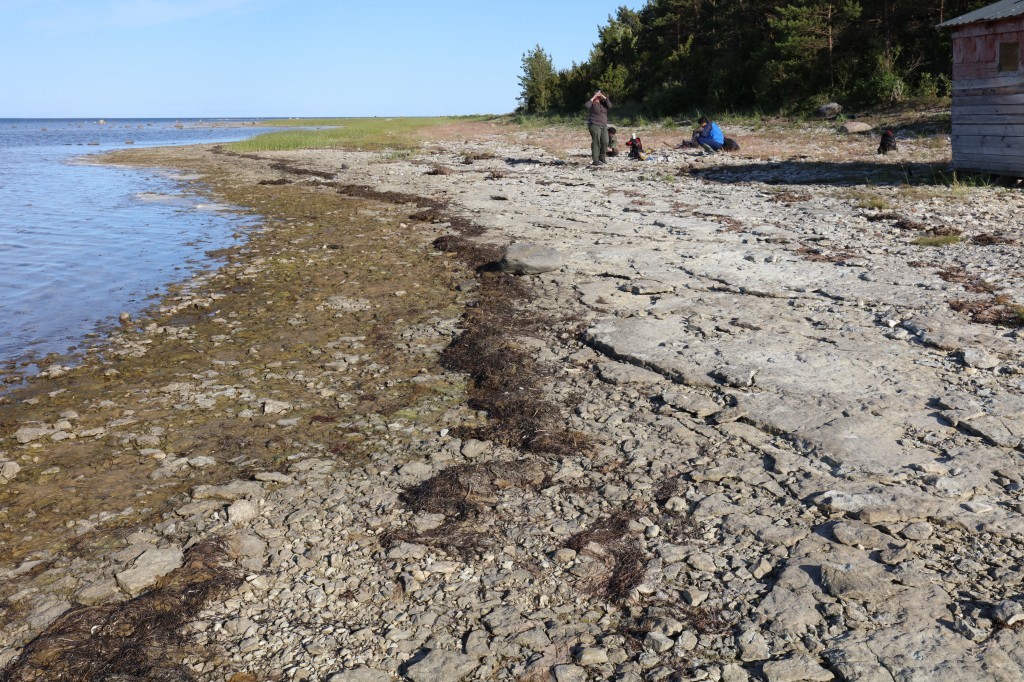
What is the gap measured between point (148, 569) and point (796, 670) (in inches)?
101

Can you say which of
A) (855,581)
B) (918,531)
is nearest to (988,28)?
(918,531)

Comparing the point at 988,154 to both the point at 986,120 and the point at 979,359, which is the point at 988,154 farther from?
the point at 979,359

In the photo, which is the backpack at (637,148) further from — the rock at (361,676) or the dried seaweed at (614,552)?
the rock at (361,676)

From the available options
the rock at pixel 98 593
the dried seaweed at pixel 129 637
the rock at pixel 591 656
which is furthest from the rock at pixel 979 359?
the rock at pixel 98 593

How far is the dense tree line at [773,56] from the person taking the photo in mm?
24516

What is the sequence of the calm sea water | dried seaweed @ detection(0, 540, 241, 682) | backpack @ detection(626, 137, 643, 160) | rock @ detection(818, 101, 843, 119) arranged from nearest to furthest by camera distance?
dried seaweed @ detection(0, 540, 241, 682)
the calm sea water
backpack @ detection(626, 137, 643, 160)
rock @ detection(818, 101, 843, 119)

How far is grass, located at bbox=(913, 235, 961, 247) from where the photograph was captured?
8477mm

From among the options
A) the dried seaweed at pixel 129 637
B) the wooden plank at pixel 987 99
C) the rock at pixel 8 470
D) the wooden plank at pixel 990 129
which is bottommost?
the dried seaweed at pixel 129 637

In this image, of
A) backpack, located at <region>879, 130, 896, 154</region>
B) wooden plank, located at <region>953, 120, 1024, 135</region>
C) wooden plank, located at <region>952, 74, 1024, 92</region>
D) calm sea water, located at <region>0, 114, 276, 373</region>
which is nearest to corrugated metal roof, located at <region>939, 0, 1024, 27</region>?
wooden plank, located at <region>952, 74, 1024, 92</region>

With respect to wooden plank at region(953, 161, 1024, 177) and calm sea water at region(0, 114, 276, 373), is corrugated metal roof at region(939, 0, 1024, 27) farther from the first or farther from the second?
calm sea water at region(0, 114, 276, 373)

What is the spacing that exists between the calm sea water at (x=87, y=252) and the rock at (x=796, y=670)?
5.88 meters

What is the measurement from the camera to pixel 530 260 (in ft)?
27.4

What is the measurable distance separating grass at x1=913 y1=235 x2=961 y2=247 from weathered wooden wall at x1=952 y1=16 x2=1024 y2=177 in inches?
174

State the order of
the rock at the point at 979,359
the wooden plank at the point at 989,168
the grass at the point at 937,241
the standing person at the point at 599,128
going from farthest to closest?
the standing person at the point at 599,128 < the wooden plank at the point at 989,168 < the grass at the point at 937,241 < the rock at the point at 979,359
